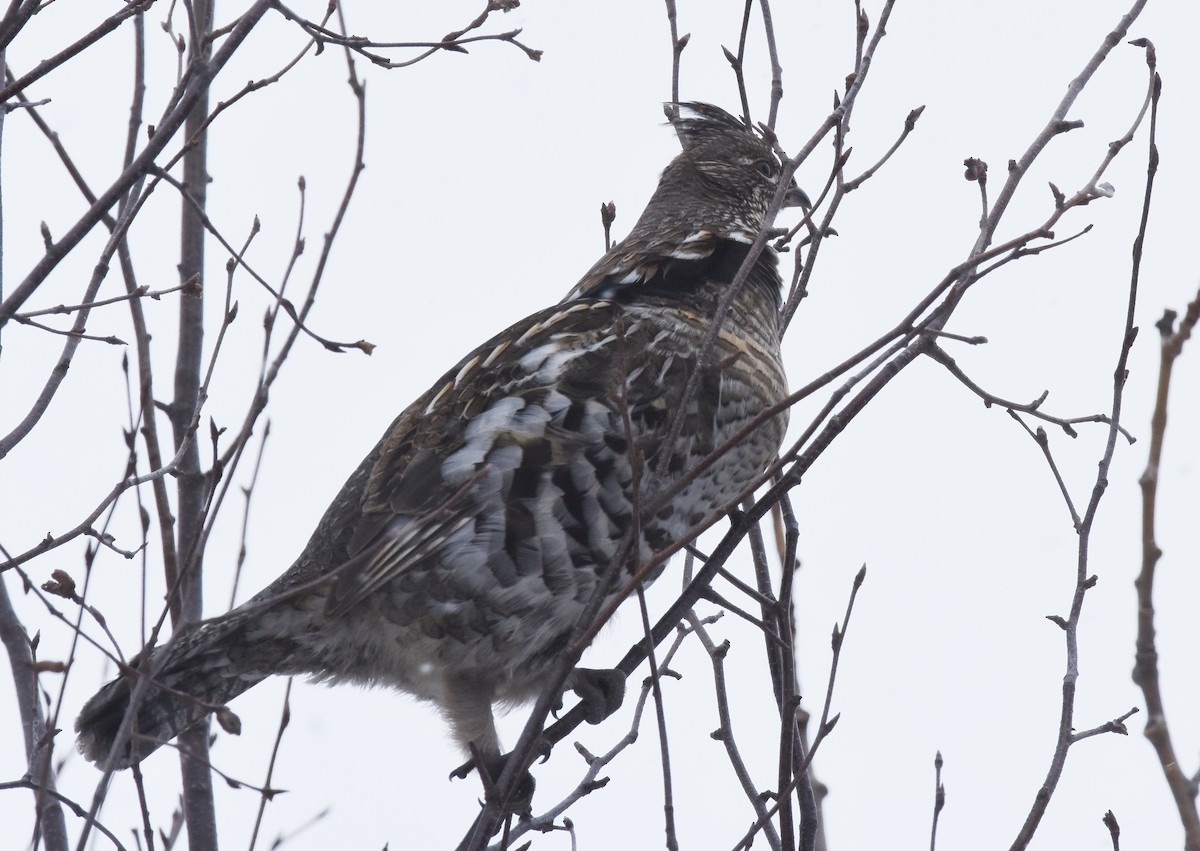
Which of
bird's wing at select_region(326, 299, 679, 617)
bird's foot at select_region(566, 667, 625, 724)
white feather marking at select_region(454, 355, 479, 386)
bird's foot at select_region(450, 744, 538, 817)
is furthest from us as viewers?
white feather marking at select_region(454, 355, 479, 386)

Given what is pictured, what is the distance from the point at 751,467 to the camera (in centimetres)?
428

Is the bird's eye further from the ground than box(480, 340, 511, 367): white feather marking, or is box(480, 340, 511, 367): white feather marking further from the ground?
the bird's eye

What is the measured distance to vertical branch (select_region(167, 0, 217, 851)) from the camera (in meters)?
3.86

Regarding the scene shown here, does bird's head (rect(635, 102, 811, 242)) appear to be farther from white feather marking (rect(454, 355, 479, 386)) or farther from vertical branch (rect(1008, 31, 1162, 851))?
vertical branch (rect(1008, 31, 1162, 851))

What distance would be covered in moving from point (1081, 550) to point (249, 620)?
237cm

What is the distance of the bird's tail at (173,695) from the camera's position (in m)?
3.84

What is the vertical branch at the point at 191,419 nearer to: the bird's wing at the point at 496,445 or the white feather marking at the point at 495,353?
the bird's wing at the point at 496,445

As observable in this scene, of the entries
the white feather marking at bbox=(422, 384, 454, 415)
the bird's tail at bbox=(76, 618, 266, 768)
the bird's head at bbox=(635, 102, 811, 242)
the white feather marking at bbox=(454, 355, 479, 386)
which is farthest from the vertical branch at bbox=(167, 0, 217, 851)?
the bird's head at bbox=(635, 102, 811, 242)

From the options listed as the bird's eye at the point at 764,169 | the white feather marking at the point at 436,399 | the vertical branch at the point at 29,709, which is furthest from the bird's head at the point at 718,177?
the vertical branch at the point at 29,709

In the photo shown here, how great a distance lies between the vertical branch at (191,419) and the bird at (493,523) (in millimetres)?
166

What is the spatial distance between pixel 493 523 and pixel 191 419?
0.99 meters

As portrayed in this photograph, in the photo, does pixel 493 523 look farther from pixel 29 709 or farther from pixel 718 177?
pixel 718 177

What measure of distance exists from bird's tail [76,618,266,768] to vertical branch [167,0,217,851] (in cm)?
10

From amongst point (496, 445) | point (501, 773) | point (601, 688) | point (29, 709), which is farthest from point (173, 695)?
point (601, 688)
